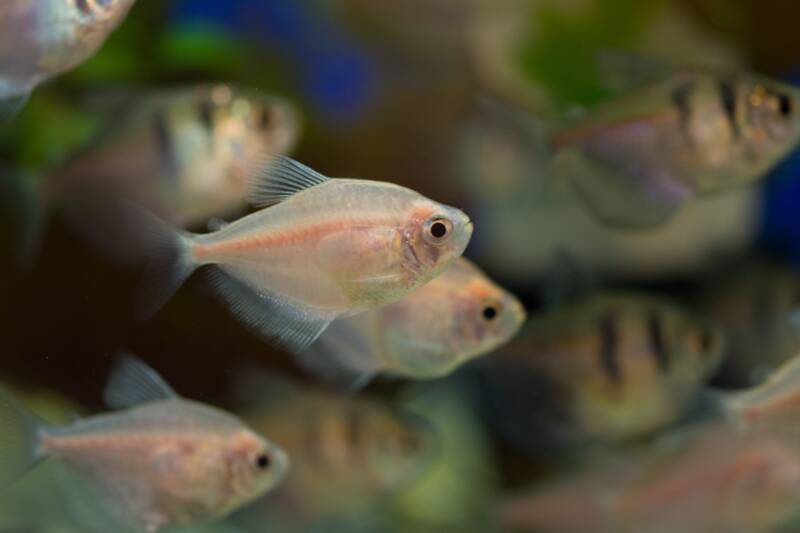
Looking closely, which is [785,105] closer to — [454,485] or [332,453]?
[332,453]

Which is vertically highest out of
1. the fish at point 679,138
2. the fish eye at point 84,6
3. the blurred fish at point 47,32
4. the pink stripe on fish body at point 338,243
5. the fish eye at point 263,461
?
the fish eye at point 84,6

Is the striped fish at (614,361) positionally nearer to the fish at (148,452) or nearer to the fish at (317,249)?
the fish at (148,452)

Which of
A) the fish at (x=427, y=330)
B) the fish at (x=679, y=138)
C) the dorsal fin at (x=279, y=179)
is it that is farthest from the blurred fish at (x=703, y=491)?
the dorsal fin at (x=279, y=179)

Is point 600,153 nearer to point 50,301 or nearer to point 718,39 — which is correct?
point 50,301

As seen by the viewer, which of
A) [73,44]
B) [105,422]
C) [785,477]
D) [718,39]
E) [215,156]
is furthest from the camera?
[718,39]

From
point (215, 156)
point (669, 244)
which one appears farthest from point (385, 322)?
point (669, 244)

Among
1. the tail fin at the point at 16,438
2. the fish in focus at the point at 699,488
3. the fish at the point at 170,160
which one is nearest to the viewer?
the tail fin at the point at 16,438
